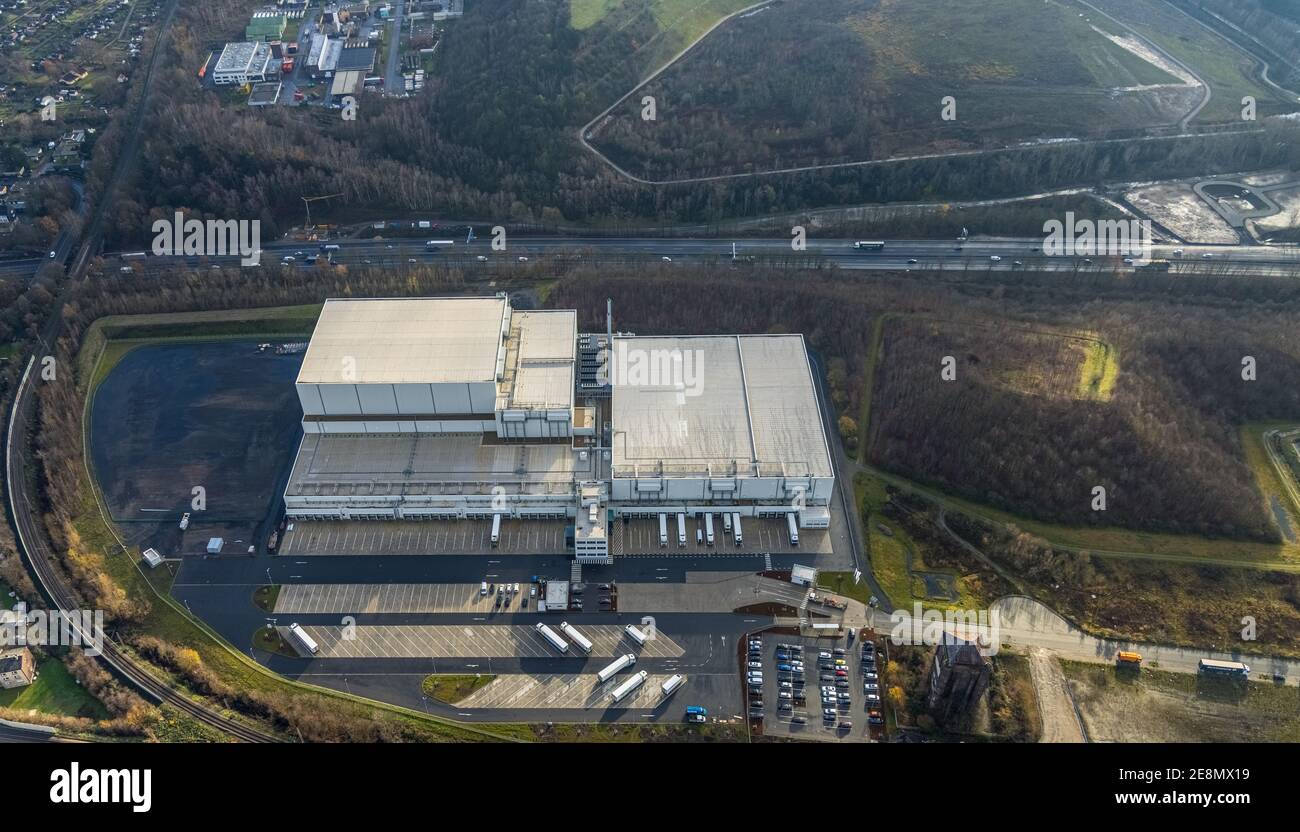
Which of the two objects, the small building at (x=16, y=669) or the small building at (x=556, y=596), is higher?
the small building at (x=556, y=596)

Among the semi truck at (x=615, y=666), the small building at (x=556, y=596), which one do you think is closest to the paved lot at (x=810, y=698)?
the semi truck at (x=615, y=666)

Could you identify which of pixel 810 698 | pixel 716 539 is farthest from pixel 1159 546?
pixel 716 539

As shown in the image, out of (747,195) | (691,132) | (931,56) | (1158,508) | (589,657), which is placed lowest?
(589,657)

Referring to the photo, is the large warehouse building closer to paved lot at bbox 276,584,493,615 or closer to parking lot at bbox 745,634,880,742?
paved lot at bbox 276,584,493,615

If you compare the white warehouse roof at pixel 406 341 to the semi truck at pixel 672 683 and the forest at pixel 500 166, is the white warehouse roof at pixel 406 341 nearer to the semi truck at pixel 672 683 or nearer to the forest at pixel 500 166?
the semi truck at pixel 672 683

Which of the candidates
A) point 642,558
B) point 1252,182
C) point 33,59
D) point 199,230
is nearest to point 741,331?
point 642,558

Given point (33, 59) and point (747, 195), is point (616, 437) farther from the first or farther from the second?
point (33, 59)

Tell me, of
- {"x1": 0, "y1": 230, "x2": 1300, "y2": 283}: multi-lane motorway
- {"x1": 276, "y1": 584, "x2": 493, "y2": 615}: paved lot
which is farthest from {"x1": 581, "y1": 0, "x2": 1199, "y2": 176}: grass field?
{"x1": 276, "y1": 584, "x2": 493, "y2": 615}: paved lot
